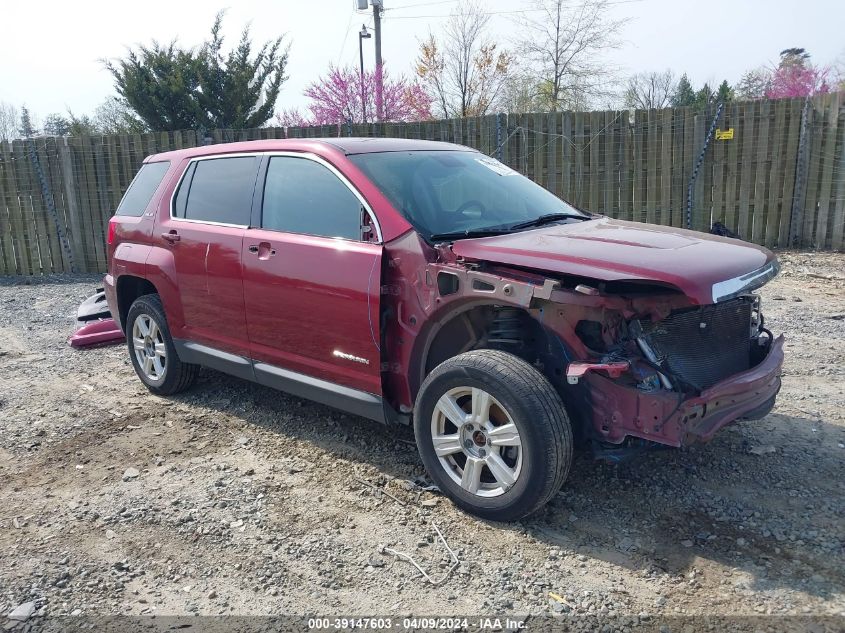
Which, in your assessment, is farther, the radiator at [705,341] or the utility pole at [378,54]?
the utility pole at [378,54]

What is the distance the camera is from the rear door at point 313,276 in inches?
Result: 153


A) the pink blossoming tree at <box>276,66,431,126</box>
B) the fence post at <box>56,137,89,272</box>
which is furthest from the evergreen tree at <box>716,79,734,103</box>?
the fence post at <box>56,137,89,272</box>

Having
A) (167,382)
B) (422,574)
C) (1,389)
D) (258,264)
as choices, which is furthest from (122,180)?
(422,574)

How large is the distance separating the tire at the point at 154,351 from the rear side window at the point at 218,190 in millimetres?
846

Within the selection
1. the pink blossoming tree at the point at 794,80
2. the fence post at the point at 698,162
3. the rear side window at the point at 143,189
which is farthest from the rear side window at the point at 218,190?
the pink blossoming tree at the point at 794,80

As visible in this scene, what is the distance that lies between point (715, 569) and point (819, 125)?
9.20 metres

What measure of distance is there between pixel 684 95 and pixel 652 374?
1980 inches

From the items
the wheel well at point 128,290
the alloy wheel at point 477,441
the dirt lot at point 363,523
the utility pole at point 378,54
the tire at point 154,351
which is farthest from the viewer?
the utility pole at point 378,54

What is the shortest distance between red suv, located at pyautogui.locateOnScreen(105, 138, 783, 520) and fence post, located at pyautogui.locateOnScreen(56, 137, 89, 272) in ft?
25.1

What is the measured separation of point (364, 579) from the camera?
122 inches

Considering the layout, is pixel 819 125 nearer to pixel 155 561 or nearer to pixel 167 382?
pixel 167 382

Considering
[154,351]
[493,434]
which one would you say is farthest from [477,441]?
[154,351]

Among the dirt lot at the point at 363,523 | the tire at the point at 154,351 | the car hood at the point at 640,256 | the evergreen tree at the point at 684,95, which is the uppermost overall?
the evergreen tree at the point at 684,95

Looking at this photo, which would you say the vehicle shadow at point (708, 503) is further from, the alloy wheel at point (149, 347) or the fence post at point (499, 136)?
the fence post at point (499, 136)
